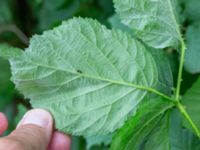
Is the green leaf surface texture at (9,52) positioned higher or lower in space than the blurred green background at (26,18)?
higher

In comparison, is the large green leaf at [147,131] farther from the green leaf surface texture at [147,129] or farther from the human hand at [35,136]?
the human hand at [35,136]

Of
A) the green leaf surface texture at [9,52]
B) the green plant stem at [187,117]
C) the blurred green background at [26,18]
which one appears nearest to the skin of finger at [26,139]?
the green leaf surface texture at [9,52]

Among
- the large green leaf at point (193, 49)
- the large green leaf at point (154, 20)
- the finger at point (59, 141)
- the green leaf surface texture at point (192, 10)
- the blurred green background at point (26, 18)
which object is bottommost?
the blurred green background at point (26, 18)

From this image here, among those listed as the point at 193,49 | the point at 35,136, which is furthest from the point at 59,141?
the point at 193,49

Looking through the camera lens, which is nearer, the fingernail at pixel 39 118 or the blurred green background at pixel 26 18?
the fingernail at pixel 39 118

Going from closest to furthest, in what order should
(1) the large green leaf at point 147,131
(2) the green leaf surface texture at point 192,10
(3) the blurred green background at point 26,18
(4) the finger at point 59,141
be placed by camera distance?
(1) the large green leaf at point 147,131
(4) the finger at point 59,141
(2) the green leaf surface texture at point 192,10
(3) the blurred green background at point 26,18

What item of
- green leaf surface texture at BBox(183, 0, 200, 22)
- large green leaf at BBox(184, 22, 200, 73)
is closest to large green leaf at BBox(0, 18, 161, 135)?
large green leaf at BBox(184, 22, 200, 73)
